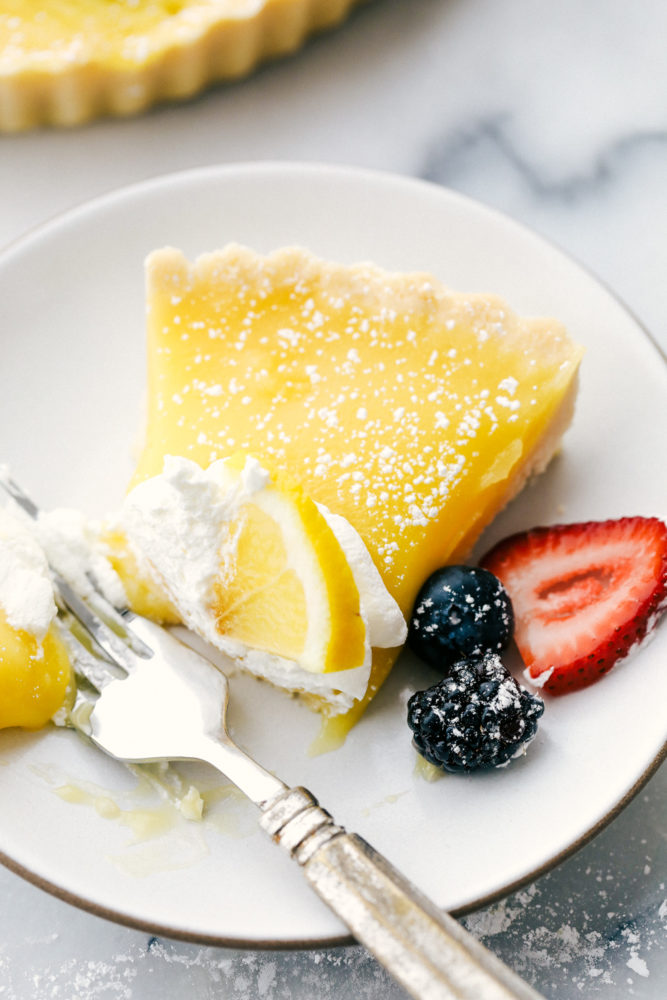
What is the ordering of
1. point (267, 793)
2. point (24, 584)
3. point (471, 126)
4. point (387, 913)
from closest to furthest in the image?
1. point (387, 913)
2. point (267, 793)
3. point (24, 584)
4. point (471, 126)

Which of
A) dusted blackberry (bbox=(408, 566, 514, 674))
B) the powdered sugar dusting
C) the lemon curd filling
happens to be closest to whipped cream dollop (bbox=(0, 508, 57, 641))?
the lemon curd filling

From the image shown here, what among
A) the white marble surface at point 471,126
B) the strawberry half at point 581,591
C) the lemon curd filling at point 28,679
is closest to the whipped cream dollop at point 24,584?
the lemon curd filling at point 28,679

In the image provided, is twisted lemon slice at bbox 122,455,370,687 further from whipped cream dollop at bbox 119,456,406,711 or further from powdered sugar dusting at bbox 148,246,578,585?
powdered sugar dusting at bbox 148,246,578,585

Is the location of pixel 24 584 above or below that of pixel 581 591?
above

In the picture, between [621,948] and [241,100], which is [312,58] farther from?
[621,948]

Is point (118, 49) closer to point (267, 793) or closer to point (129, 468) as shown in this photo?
point (129, 468)

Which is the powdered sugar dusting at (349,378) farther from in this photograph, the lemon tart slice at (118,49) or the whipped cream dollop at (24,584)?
the lemon tart slice at (118,49)

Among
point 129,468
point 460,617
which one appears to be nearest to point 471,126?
point 129,468
